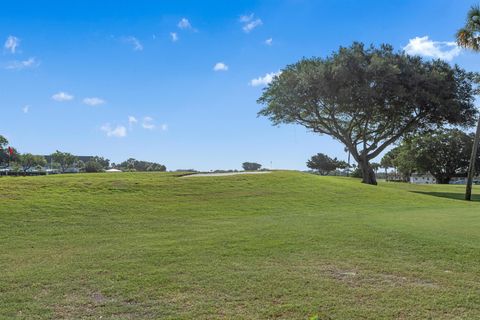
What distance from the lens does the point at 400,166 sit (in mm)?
78812

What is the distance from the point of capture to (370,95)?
3067 cm

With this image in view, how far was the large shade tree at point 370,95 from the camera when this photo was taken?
31219 mm

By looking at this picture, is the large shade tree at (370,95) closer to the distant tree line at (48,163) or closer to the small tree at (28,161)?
the distant tree line at (48,163)

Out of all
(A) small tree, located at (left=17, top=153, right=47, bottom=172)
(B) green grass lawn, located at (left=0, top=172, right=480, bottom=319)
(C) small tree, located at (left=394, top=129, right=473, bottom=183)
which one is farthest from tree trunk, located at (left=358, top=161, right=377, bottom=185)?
(A) small tree, located at (left=17, top=153, right=47, bottom=172)

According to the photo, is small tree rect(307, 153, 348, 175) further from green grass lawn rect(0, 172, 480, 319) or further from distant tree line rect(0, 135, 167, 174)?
green grass lawn rect(0, 172, 480, 319)

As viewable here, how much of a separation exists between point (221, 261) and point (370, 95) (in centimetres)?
2616

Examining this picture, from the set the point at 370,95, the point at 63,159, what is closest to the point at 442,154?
the point at 370,95

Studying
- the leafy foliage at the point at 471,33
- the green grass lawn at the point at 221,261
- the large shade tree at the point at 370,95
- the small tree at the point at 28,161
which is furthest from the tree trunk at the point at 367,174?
the small tree at the point at 28,161

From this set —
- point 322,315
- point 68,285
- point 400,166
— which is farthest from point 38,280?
point 400,166

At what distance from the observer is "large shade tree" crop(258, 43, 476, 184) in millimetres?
31219

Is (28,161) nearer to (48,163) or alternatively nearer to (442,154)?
(48,163)

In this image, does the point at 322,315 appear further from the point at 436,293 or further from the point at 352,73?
the point at 352,73

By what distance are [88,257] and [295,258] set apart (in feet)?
11.5

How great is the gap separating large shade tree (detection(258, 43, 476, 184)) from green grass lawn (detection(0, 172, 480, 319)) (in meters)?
18.4
